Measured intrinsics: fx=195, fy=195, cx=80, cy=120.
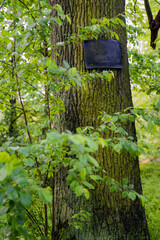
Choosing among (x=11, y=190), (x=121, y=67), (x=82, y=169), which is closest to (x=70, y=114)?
(x=121, y=67)

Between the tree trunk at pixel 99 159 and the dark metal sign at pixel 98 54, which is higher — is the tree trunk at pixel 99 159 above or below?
below

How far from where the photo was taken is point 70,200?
1.88 m

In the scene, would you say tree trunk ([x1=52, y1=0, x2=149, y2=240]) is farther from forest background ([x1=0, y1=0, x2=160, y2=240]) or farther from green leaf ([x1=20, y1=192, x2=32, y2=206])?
green leaf ([x1=20, y1=192, x2=32, y2=206])

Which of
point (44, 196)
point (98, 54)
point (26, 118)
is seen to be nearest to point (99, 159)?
point (26, 118)

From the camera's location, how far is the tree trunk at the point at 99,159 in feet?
5.95

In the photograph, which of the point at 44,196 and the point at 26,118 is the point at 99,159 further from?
the point at 44,196

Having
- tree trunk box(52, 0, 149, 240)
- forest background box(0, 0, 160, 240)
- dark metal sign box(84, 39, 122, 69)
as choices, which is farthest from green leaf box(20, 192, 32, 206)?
dark metal sign box(84, 39, 122, 69)

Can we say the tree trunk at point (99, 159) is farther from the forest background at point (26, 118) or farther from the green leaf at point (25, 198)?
the green leaf at point (25, 198)

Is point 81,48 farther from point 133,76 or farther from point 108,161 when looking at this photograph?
point 133,76

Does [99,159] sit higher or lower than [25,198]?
lower

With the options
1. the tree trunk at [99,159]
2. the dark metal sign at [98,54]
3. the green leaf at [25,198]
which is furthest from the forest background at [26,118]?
the dark metal sign at [98,54]

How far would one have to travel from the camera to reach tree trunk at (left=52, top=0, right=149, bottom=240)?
1812 mm

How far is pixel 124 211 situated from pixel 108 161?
493 mm

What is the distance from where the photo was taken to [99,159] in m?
1.88
